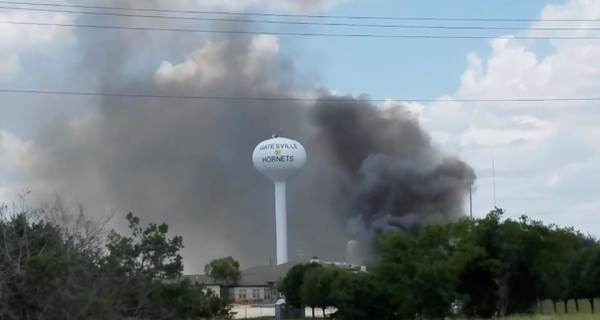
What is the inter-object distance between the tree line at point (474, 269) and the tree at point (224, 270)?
53605mm

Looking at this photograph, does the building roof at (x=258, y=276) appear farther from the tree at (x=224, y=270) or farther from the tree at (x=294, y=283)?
the tree at (x=294, y=283)

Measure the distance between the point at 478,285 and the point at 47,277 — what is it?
49347mm

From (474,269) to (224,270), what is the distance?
6353 cm

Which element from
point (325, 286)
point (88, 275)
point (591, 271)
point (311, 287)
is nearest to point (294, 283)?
point (311, 287)

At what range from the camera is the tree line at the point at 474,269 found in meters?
78.3

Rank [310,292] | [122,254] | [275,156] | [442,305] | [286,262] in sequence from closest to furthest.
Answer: [122,254] < [442,305] < [310,292] < [275,156] < [286,262]

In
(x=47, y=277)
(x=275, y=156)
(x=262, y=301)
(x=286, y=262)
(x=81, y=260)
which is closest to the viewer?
(x=47, y=277)

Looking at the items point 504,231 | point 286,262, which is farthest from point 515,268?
point 286,262

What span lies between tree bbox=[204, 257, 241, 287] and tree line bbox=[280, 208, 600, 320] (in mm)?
53605

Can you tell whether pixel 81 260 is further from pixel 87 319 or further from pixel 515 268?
pixel 515 268

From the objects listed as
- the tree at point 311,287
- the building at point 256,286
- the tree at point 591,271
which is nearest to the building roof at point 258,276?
the building at point 256,286

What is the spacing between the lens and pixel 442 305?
257ft

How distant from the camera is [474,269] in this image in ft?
264

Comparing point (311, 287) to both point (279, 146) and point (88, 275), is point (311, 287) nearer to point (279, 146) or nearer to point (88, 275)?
point (279, 146)
